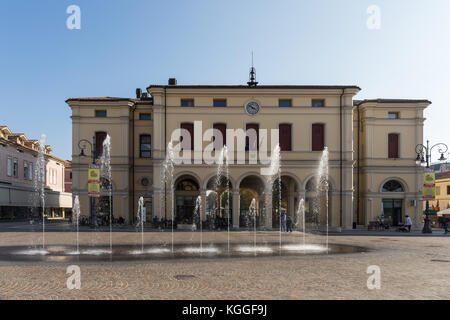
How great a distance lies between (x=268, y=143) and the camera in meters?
32.2

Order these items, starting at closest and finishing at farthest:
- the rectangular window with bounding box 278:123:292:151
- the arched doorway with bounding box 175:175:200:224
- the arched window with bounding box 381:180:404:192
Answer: the rectangular window with bounding box 278:123:292:151
the arched window with bounding box 381:180:404:192
the arched doorway with bounding box 175:175:200:224

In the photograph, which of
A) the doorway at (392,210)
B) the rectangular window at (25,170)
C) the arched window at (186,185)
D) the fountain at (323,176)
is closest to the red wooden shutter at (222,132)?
the arched window at (186,185)

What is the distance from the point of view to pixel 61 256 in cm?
1376

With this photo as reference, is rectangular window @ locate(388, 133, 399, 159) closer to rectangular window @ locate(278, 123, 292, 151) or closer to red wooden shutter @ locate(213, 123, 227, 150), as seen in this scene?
rectangular window @ locate(278, 123, 292, 151)

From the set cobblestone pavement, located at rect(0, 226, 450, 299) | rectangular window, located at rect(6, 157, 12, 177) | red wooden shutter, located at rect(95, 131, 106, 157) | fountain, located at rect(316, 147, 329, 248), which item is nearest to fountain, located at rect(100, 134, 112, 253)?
red wooden shutter, located at rect(95, 131, 106, 157)

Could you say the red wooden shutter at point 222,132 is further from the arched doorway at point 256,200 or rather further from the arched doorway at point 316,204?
the arched doorway at point 316,204

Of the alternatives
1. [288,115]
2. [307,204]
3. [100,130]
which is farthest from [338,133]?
[100,130]

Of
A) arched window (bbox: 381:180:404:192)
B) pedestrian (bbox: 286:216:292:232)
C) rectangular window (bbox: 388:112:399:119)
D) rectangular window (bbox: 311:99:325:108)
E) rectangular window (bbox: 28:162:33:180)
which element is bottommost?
pedestrian (bbox: 286:216:292:232)

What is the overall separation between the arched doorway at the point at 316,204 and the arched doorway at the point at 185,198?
34.5 ft

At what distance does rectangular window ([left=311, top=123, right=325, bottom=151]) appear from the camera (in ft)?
107

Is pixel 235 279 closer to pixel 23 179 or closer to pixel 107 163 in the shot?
pixel 107 163

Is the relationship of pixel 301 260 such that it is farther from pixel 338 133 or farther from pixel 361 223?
pixel 361 223

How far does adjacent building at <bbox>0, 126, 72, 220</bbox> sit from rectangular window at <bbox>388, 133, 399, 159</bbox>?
4146 cm
